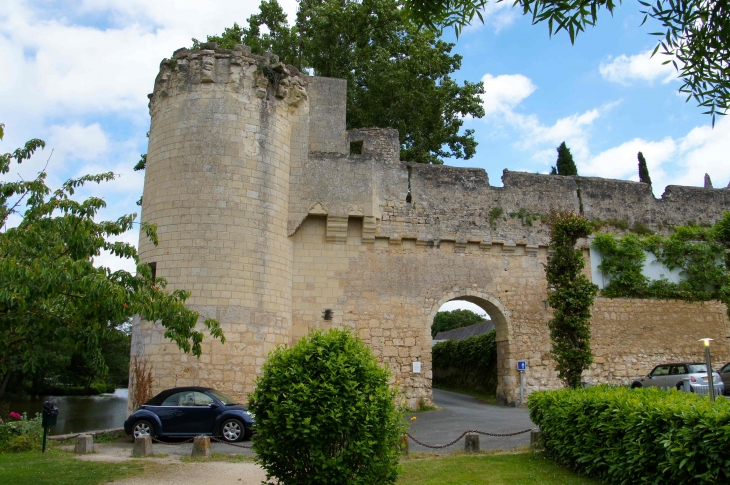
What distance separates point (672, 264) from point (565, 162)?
7840 millimetres

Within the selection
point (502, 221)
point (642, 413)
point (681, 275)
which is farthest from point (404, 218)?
point (642, 413)

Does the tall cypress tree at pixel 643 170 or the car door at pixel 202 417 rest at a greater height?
the tall cypress tree at pixel 643 170

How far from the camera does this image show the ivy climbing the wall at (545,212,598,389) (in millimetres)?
12141

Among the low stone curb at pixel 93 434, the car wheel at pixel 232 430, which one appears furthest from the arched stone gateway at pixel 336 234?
the car wheel at pixel 232 430

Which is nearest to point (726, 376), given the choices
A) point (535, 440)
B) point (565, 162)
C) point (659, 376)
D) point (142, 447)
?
point (659, 376)

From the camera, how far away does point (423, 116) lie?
2445 cm

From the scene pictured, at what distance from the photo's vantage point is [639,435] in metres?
7.04

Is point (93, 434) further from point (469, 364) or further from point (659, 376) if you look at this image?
point (469, 364)

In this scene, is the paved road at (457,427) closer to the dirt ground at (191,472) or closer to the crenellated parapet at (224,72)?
the dirt ground at (191,472)

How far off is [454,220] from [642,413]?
10.7m

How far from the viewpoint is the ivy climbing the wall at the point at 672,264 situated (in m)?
18.4

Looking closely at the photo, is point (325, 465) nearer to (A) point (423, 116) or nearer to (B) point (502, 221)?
(B) point (502, 221)

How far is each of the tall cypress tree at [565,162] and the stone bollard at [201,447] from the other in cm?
1957

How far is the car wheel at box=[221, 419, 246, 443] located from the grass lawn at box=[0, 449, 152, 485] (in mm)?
2128
